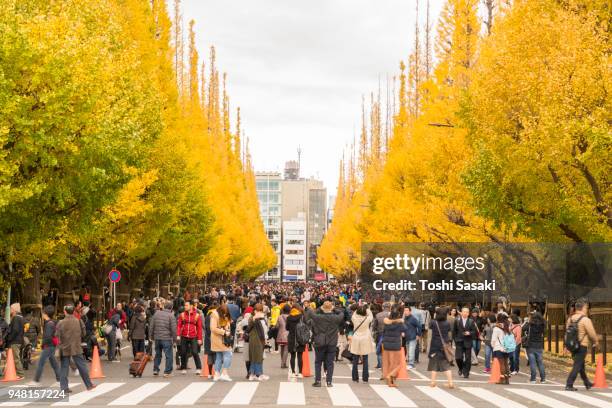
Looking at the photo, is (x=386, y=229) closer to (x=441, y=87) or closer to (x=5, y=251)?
(x=441, y=87)

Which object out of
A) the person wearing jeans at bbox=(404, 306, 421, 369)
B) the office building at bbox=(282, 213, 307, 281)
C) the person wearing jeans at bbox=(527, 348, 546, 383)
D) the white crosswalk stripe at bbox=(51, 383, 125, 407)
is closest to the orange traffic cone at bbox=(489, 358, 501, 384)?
the person wearing jeans at bbox=(527, 348, 546, 383)

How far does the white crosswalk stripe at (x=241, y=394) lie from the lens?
13551mm

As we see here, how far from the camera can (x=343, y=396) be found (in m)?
14.7

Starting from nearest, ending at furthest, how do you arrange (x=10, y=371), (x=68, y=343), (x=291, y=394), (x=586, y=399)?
(x=68, y=343) → (x=291, y=394) → (x=586, y=399) → (x=10, y=371)

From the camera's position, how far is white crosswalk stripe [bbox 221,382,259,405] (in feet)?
44.5

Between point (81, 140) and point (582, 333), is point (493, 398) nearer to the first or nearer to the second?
point (582, 333)

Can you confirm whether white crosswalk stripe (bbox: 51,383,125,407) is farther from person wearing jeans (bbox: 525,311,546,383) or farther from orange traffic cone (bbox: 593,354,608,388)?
orange traffic cone (bbox: 593,354,608,388)

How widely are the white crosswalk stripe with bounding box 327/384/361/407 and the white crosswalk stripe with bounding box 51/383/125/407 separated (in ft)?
12.9

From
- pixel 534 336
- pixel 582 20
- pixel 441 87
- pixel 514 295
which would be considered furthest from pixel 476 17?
pixel 534 336

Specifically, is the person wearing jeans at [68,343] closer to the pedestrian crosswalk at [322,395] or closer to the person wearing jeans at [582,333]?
the pedestrian crosswalk at [322,395]

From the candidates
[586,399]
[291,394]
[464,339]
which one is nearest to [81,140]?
[291,394]

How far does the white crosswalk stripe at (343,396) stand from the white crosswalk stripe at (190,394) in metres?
2.21

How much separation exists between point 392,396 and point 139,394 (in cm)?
429

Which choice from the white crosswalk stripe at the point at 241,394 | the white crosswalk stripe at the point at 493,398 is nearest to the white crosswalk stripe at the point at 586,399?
the white crosswalk stripe at the point at 493,398
